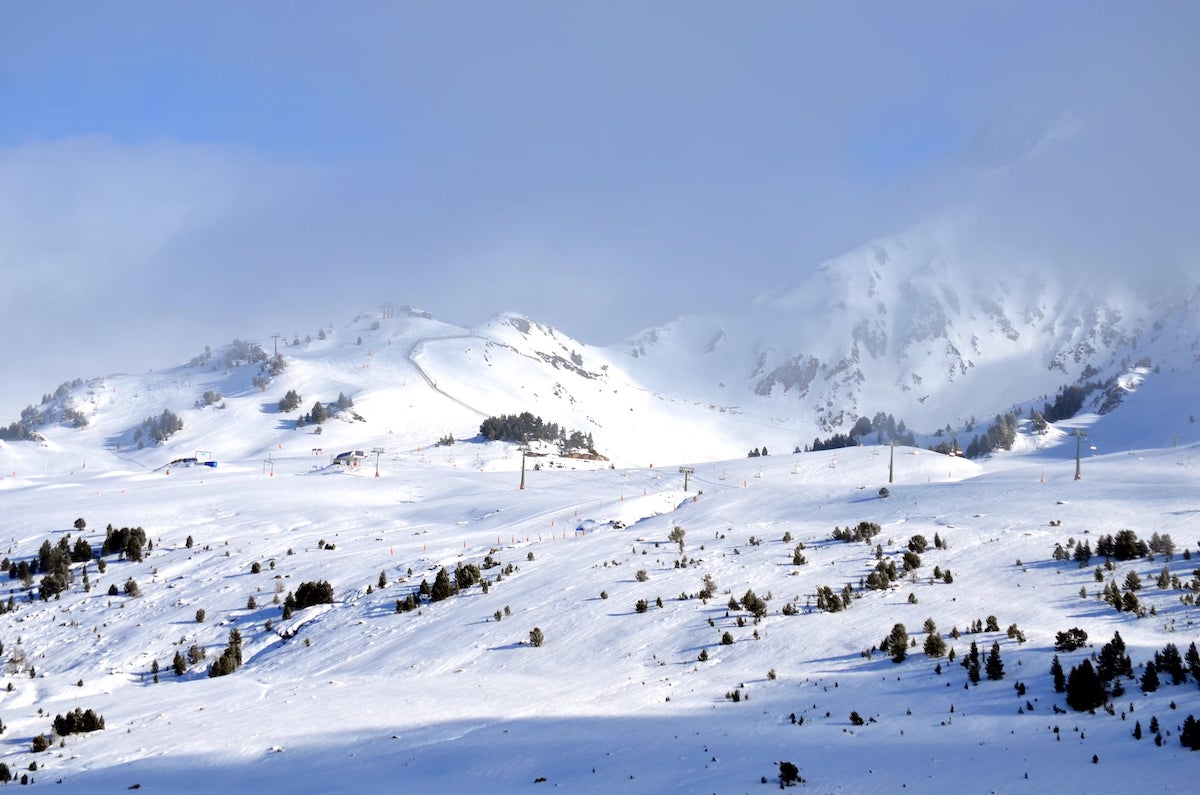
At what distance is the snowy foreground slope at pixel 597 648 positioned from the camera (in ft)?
51.6

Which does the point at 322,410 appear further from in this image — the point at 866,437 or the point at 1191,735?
the point at 1191,735

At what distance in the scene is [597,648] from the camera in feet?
86.7

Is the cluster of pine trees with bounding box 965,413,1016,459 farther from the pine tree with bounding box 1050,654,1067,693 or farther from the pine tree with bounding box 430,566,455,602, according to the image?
the pine tree with bounding box 1050,654,1067,693

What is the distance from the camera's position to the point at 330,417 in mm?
122125

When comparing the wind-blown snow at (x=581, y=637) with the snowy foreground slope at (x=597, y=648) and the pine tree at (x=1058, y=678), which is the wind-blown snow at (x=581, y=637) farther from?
the pine tree at (x=1058, y=678)

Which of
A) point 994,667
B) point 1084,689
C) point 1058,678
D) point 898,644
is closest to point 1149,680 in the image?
point 1084,689

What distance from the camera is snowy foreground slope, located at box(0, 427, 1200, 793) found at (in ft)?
51.6

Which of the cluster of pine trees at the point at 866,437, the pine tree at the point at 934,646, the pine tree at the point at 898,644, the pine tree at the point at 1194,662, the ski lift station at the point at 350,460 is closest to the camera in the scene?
the pine tree at the point at 1194,662

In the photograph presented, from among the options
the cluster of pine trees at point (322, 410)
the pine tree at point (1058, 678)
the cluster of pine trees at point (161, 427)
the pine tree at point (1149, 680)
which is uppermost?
the cluster of pine trees at point (322, 410)

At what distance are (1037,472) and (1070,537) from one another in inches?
1036

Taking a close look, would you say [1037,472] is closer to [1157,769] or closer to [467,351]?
[1157,769]

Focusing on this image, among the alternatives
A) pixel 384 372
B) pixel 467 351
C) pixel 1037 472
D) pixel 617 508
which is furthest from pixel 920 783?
pixel 467 351

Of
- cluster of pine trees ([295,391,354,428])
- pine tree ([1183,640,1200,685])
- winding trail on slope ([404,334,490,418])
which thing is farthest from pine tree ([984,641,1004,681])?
winding trail on slope ([404,334,490,418])

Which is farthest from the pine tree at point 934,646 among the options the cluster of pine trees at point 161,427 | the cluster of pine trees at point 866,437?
the cluster of pine trees at point 161,427
